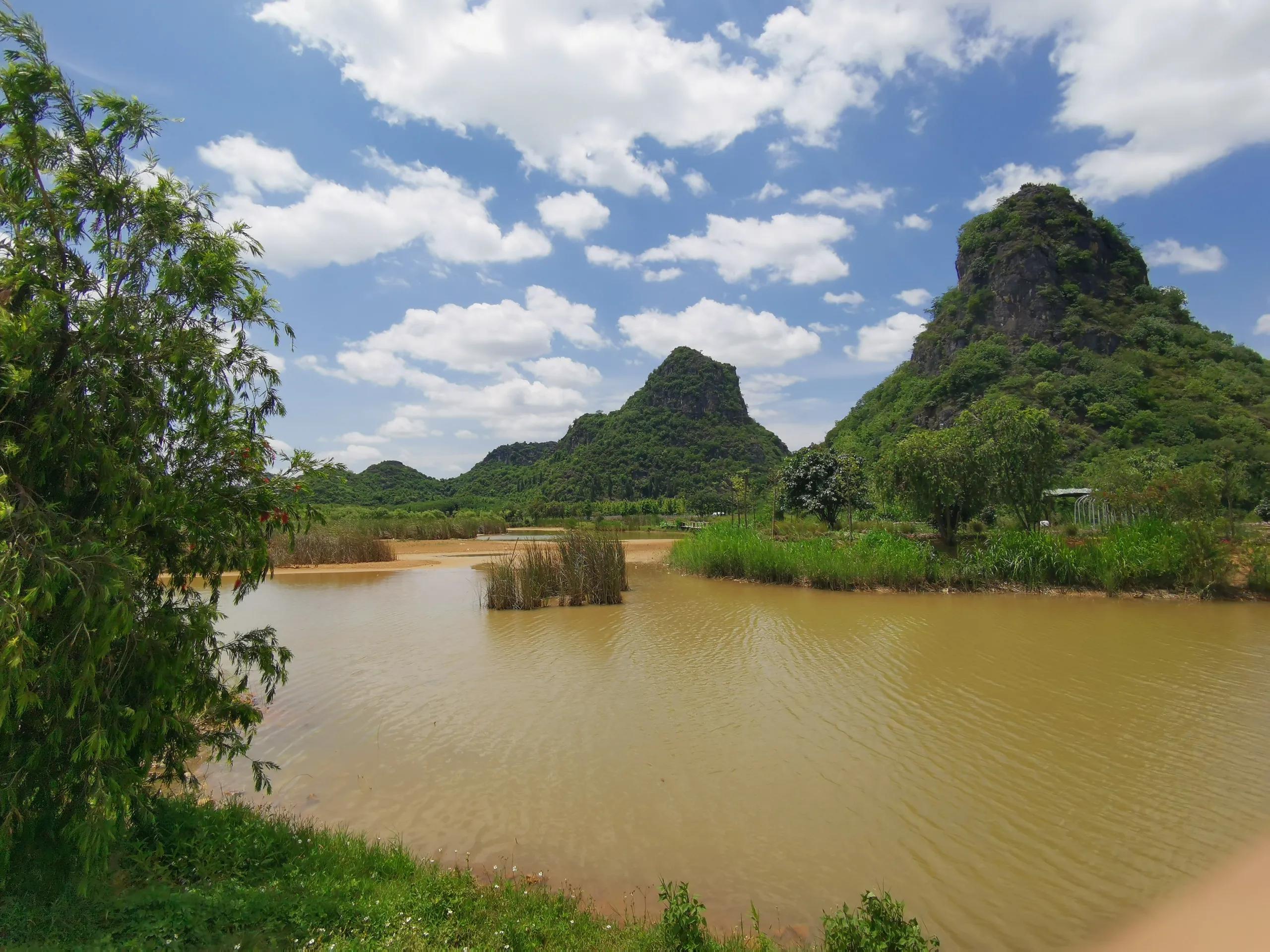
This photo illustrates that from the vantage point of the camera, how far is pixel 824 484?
27.8 metres

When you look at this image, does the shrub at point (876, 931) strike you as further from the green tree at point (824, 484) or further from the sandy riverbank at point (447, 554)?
the green tree at point (824, 484)

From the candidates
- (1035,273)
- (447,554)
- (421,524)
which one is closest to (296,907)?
(447,554)

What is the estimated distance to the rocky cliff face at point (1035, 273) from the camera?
59781 mm

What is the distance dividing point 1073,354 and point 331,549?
194 feet

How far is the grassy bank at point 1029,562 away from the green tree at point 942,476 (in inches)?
46.7

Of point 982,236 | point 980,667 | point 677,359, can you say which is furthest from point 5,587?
point 677,359

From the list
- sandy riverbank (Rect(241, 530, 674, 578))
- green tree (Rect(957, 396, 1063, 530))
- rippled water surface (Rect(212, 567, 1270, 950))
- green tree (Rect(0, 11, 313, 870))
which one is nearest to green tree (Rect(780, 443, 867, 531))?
sandy riverbank (Rect(241, 530, 674, 578))

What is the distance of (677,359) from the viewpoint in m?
112

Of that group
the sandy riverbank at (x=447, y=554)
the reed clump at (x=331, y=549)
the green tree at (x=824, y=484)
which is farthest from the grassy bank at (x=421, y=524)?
the green tree at (x=824, y=484)

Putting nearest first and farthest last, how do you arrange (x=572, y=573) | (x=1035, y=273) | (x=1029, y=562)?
(x=572, y=573) → (x=1029, y=562) → (x=1035, y=273)

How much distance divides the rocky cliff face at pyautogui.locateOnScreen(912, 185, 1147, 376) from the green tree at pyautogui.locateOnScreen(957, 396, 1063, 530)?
1823 inches

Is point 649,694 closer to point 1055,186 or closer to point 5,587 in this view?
point 5,587

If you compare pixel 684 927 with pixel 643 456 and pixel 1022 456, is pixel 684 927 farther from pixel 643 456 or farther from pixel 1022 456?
pixel 643 456

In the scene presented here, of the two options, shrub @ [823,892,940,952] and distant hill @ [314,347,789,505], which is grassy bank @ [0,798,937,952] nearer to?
shrub @ [823,892,940,952]
